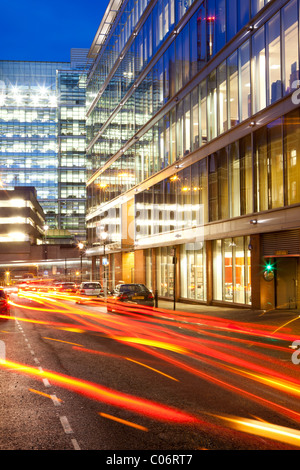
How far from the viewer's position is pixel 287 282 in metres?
25.2

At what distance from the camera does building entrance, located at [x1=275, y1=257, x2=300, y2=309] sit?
986 inches

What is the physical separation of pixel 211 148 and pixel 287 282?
9535 millimetres

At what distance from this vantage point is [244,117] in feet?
86.3

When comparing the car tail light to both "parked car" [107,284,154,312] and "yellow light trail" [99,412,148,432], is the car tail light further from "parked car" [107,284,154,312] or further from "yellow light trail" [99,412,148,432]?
"yellow light trail" [99,412,148,432]

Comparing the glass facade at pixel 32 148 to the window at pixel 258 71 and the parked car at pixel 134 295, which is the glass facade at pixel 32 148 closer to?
the parked car at pixel 134 295

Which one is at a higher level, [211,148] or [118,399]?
[211,148]

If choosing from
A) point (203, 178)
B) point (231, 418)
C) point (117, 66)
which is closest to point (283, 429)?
point (231, 418)

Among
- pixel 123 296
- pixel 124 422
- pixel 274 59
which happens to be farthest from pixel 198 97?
pixel 124 422

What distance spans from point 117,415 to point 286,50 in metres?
19.3

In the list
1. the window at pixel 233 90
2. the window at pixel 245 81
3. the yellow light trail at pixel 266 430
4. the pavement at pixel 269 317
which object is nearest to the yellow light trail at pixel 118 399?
the yellow light trail at pixel 266 430

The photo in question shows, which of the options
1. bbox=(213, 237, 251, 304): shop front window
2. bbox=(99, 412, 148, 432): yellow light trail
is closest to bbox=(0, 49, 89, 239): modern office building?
bbox=(213, 237, 251, 304): shop front window

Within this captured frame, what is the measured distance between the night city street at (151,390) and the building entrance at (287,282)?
19.6 ft

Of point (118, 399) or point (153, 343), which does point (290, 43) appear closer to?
point (153, 343)

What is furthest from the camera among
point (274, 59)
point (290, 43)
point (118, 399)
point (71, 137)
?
point (71, 137)
